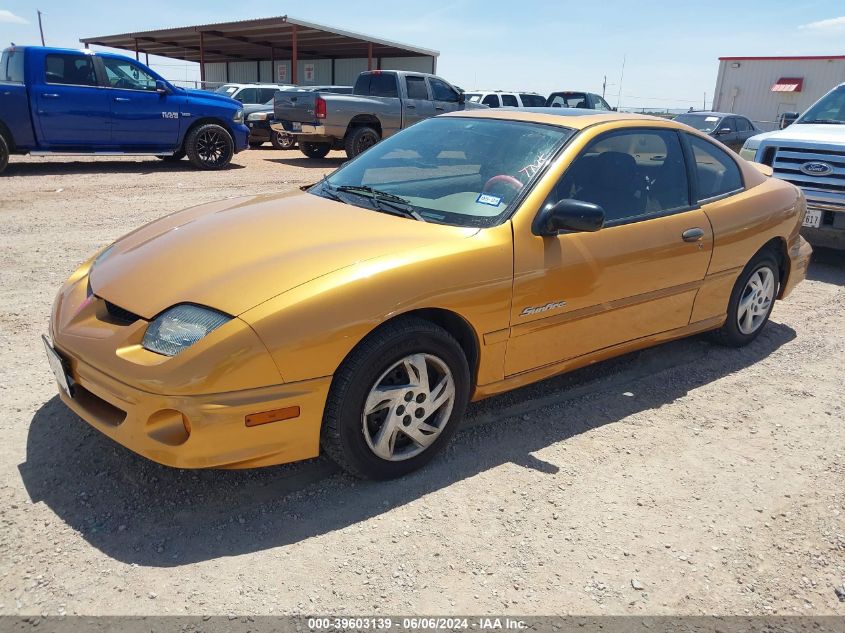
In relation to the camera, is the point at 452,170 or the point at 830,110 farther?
the point at 830,110

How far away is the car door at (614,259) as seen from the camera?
3.32m

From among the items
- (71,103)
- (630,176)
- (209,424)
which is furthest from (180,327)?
(71,103)

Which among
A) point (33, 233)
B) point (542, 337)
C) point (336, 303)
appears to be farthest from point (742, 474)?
point (33, 233)

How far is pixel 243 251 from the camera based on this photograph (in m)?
2.99

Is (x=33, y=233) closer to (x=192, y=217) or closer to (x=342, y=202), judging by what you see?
(x=192, y=217)

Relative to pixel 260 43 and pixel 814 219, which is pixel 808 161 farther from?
pixel 260 43

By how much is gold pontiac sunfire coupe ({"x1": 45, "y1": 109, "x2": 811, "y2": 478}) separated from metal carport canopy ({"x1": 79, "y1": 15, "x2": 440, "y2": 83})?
22.3 metres

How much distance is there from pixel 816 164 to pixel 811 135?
59 centimetres

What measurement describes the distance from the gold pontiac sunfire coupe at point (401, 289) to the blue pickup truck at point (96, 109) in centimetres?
857

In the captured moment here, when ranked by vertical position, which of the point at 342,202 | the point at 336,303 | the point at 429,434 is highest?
the point at 342,202

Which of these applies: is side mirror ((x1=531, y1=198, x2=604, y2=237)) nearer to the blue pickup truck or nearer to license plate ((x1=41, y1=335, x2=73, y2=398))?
license plate ((x1=41, y1=335, x2=73, y2=398))

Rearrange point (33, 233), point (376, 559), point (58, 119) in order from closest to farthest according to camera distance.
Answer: point (376, 559), point (33, 233), point (58, 119)

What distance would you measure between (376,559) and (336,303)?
0.99 m

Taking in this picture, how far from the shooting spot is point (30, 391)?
12.0 feet
